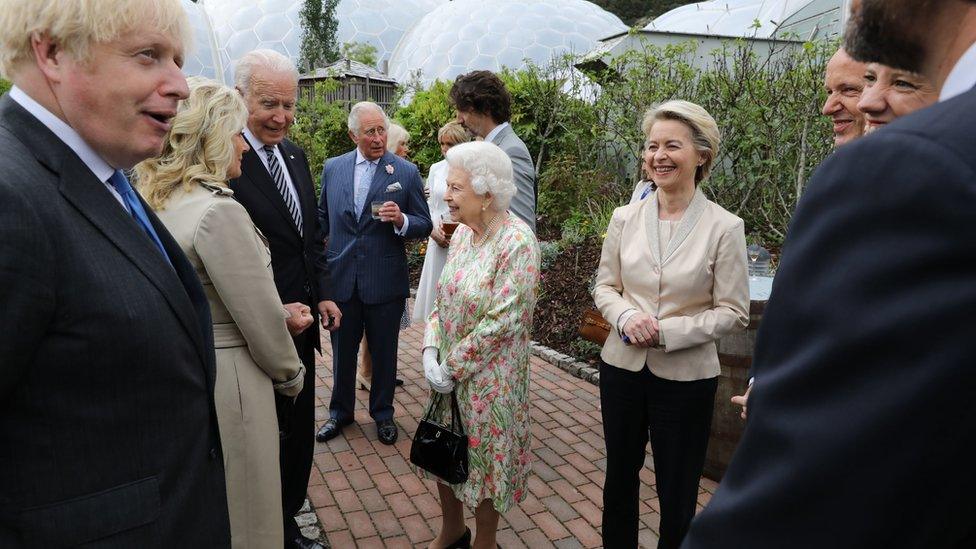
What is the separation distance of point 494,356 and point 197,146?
1489 mm

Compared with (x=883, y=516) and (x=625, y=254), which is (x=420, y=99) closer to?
(x=625, y=254)

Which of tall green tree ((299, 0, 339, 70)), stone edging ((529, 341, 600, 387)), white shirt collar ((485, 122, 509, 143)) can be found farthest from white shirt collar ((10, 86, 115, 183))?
tall green tree ((299, 0, 339, 70))

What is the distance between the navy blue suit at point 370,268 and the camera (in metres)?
4.48

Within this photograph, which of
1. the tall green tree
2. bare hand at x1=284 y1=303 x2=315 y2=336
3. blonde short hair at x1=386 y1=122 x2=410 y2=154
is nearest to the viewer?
bare hand at x1=284 y1=303 x2=315 y2=336

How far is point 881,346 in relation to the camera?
629 millimetres

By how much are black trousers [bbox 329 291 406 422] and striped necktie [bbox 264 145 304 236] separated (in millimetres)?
1199

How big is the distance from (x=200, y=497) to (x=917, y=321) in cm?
156

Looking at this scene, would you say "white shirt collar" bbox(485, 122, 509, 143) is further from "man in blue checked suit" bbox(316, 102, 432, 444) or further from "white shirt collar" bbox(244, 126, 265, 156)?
"white shirt collar" bbox(244, 126, 265, 156)

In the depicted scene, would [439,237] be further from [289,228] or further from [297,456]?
[297,456]

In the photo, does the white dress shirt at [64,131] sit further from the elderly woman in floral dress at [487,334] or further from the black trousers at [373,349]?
the black trousers at [373,349]

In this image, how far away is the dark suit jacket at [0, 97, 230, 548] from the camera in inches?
47.3

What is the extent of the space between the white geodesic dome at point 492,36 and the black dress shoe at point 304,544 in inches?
981

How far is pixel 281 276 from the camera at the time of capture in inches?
133

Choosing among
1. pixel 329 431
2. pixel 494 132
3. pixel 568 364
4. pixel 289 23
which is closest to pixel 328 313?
pixel 329 431
